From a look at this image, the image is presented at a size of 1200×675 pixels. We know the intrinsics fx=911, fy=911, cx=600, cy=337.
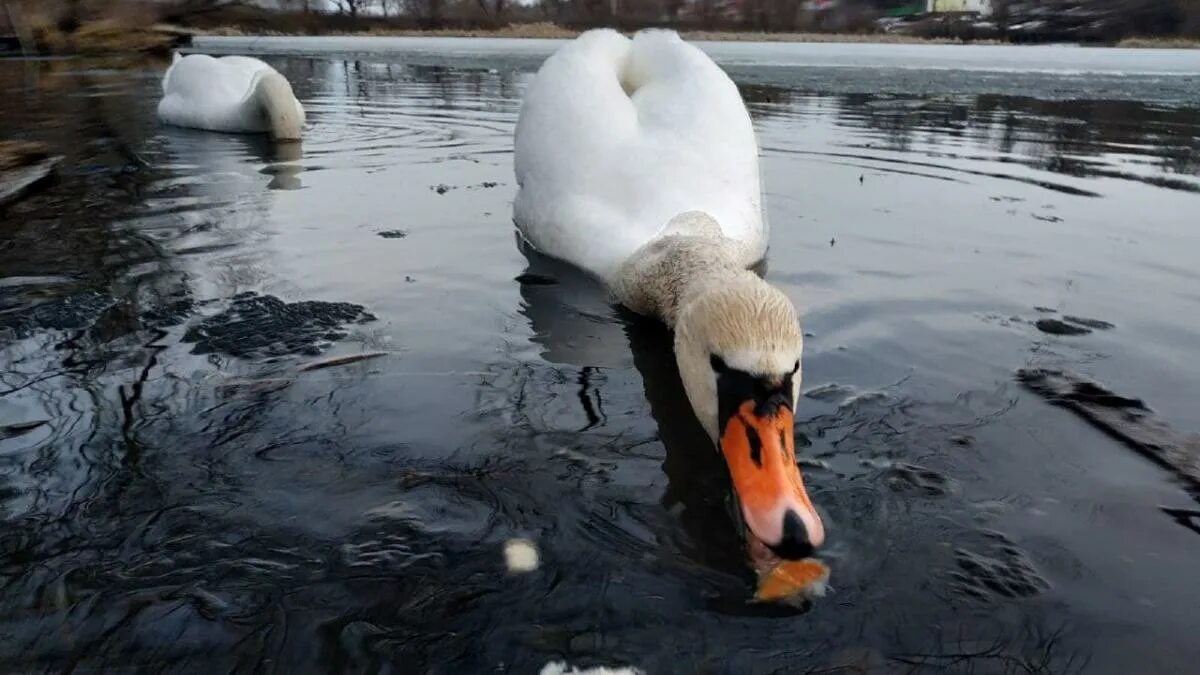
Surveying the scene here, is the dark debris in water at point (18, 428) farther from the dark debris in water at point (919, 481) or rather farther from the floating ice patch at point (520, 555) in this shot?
the dark debris in water at point (919, 481)

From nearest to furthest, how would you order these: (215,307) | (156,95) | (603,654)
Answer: (603,654)
(215,307)
(156,95)

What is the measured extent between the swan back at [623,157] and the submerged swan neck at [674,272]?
0.26 meters

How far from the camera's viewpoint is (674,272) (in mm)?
4324

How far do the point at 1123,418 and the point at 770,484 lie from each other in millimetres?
1901

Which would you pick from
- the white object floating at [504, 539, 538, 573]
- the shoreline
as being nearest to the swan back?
the white object floating at [504, 539, 538, 573]

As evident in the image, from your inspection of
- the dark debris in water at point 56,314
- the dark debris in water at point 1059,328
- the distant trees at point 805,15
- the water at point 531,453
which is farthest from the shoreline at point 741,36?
the dark debris in water at point 56,314

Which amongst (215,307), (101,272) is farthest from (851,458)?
(101,272)

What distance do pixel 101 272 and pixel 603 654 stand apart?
4238 millimetres

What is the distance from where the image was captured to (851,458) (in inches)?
128

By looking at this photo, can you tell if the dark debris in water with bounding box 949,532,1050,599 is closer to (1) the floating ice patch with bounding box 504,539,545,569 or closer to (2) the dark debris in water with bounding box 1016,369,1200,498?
(2) the dark debris in water with bounding box 1016,369,1200,498

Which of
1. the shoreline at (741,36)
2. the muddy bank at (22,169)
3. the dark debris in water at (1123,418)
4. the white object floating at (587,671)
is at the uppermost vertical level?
the shoreline at (741,36)

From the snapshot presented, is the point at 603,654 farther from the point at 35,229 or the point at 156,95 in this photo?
the point at 156,95

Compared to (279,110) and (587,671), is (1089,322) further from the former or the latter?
(279,110)

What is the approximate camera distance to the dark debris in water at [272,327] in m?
4.16
